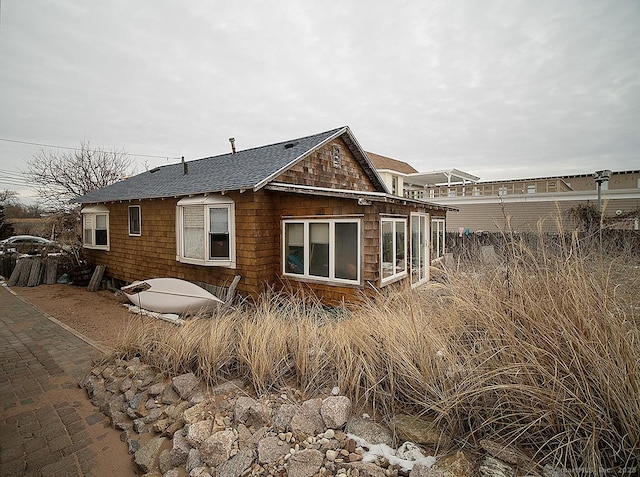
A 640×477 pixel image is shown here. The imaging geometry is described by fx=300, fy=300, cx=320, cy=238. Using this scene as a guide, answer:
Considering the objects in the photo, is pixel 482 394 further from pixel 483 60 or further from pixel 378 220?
pixel 483 60

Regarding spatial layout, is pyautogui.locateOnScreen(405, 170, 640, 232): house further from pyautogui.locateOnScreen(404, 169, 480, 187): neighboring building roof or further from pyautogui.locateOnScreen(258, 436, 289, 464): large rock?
pyautogui.locateOnScreen(258, 436, 289, 464): large rock

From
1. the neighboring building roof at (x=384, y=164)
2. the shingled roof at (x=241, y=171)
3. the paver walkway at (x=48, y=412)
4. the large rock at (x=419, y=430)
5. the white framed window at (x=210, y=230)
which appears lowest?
the paver walkway at (x=48, y=412)

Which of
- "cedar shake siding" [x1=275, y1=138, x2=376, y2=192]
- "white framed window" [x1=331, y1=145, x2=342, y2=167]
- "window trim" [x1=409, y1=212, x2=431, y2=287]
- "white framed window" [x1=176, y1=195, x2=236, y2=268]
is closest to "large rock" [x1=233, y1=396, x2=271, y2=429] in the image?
"white framed window" [x1=176, y1=195, x2=236, y2=268]

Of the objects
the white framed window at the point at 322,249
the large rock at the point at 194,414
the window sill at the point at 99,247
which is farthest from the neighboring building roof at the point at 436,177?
the large rock at the point at 194,414

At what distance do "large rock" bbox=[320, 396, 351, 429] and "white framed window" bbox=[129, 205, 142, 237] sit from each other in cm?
935

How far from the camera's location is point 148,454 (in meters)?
2.63

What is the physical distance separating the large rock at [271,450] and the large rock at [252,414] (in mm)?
227

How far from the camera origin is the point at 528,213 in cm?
2139

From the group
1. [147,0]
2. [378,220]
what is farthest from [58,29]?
[378,220]

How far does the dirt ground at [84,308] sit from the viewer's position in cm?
598

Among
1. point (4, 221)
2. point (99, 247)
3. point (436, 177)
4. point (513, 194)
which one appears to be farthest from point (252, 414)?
point (4, 221)

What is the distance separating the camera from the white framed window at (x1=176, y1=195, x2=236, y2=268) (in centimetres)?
724

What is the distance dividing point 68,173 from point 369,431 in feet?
75.7

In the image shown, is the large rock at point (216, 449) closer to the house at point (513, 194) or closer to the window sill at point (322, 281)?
the window sill at point (322, 281)
